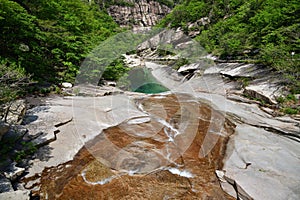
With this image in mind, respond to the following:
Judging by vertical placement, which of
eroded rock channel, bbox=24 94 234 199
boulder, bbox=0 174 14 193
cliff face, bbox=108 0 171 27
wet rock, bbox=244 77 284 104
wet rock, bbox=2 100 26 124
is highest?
cliff face, bbox=108 0 171 27

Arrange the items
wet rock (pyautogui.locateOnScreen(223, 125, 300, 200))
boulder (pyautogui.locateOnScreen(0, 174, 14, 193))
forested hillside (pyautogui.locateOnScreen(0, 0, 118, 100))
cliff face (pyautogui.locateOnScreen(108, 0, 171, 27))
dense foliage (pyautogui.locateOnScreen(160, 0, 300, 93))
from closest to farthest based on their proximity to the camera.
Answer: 1. boulder (pyautogui.locateOnScreen(0, 174, 14, 193))
2. wet rock (pyautogui.locateOnScreen(223, 125, 300, 200))
3. forested hillside (pyautogui.locateOnScreen(0, 0, 118, 100))
4. dense foliage (pyautogui.locateOnScreen(160, 0, 300, 93))
5. cliff face (pyautogui.locateOnScreen(108, 0, 171, 27))

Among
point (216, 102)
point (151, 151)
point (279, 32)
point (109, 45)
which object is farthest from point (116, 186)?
point (279, 32)

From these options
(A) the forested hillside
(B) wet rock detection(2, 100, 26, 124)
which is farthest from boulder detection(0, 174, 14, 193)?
(A) the forested hillside

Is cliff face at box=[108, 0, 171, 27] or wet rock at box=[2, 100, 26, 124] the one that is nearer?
wet rock at box=[2, 100, 26, 124]

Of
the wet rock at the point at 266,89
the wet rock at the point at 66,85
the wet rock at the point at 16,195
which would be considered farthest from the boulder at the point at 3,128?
the wet rock at the point at 266,89

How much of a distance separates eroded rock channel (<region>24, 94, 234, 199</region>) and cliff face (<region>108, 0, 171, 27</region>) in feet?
223

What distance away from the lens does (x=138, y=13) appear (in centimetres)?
7100

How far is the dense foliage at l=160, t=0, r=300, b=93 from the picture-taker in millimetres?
11157

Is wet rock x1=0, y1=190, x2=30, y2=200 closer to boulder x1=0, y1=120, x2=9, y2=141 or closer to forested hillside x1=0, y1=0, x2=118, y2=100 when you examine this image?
boulder x1=0, y1=120, x2=9, y2=141

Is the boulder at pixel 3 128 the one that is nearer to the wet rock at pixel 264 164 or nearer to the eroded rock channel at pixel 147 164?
the eroded rock channel at pixel 147 164

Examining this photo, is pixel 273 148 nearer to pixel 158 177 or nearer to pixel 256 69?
pixel 158 177

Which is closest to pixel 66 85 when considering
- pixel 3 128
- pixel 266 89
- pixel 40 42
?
pixel 40 42

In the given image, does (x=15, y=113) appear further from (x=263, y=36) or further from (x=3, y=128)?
(x=263, y=36)

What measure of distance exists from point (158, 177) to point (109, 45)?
12168 millimetres
